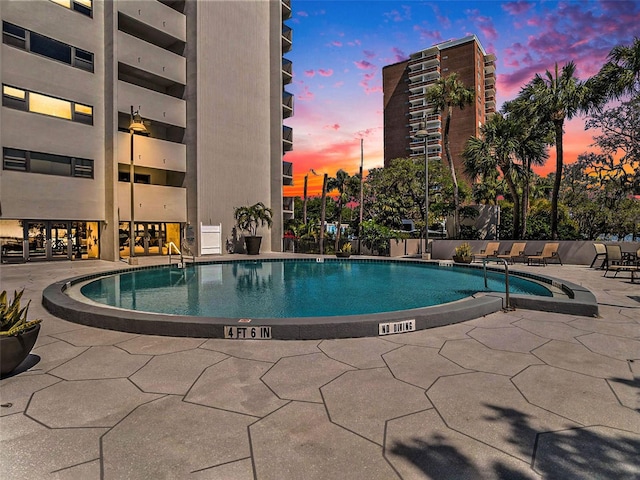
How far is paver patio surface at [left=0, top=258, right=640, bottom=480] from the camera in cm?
241

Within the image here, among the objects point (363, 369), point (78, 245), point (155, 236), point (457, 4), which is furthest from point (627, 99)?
point (78, 245)

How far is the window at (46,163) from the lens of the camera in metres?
17.8

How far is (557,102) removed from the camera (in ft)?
67.4

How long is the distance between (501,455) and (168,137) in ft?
90.1

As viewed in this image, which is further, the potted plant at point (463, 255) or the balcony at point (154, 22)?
the balcony at point (154, 22)

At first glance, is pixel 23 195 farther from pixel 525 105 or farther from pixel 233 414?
pixel 525 105

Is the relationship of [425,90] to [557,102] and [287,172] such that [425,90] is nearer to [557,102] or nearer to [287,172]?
[287,172]

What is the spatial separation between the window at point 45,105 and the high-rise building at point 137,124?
55 mm

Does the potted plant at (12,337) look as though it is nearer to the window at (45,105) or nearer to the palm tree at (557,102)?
the window at (45,105)

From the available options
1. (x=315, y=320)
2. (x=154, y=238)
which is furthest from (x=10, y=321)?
(x=154, y=238)

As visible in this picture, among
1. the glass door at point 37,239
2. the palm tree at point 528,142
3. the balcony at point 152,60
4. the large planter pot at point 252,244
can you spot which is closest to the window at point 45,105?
the balcony at point 152,60

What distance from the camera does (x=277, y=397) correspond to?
3.43 m

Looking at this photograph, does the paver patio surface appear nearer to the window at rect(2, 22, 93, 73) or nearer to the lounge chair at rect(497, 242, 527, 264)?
the lounge chair at rect(497, 242, 527, 264)

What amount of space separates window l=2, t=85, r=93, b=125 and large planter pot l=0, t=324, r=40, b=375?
20.0 meters
